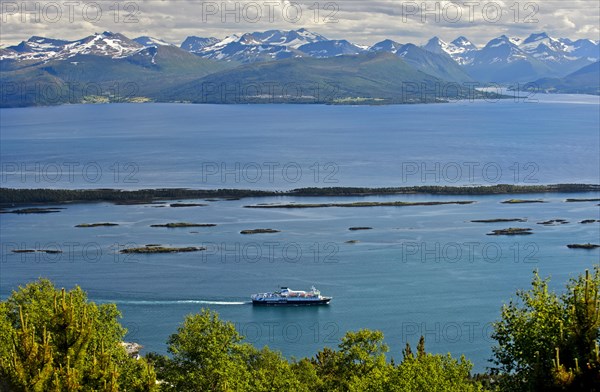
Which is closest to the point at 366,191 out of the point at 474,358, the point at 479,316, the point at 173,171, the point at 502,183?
the point at 502,183

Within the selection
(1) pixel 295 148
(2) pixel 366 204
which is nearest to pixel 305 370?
(2) pixel 366 204

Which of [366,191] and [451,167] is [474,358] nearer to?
[366,191]

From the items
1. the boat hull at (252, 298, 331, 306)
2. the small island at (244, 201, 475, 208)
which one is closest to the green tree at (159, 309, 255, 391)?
the boat hull at (252, 298, 331, 306)

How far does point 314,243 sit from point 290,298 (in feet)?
35.8

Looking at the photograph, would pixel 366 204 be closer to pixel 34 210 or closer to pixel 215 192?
pixel 215 192

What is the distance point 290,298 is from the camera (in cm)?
3819

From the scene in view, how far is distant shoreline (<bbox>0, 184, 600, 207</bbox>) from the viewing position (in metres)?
63.9

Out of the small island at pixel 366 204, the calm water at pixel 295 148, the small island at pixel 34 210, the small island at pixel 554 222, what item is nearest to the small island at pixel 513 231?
the small island at pixel 554 222

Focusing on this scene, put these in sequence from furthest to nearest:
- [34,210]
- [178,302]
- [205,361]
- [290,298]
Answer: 1. [34,210]
2. [290,298]
3. [178,302]
4. [205,361]

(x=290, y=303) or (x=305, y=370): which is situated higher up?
(x=305, y=370)

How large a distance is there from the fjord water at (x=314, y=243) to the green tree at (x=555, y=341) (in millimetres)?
16273

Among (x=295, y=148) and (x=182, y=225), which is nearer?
(x=182, y=225)

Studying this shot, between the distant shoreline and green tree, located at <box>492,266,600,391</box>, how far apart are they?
50822mm

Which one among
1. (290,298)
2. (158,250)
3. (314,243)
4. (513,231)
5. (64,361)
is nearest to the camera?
(64,361)
